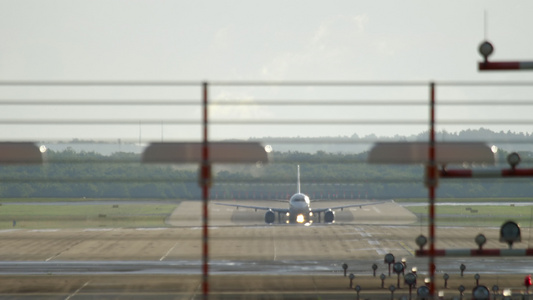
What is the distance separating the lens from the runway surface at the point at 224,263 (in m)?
44.7

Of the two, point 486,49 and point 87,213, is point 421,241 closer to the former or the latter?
point 486,49

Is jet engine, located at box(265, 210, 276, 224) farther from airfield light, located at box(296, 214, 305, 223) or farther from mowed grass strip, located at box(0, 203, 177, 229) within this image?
mowed grass strip, located at box(0, 203, 177, 229)

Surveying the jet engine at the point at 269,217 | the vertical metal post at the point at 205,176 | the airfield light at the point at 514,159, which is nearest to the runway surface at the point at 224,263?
the jet engine at the point at 269,217

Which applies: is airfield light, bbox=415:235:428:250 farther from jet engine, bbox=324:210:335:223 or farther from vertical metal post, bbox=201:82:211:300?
jet engine, bbox=324:210:335:223

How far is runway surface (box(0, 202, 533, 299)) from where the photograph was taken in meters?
44.7

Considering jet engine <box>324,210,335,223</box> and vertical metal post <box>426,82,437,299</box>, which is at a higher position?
vertical metal post <box>426,82,437,299</box>

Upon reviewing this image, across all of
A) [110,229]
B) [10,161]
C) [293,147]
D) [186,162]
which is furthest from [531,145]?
[110,229]

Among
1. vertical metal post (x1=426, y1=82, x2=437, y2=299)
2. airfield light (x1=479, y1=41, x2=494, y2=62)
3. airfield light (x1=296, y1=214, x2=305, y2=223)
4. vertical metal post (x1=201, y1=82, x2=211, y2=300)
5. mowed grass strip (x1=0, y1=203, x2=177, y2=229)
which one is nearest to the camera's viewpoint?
vertical metal post (x1=201, y1=82, x2=211, y2=300)

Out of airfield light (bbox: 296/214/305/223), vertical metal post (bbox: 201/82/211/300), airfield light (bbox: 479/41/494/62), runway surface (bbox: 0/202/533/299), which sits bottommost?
runway surface (bbox: 0/202/533/299)

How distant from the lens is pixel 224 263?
58.3 meters

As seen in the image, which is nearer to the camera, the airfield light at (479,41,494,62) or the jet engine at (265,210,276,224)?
the airfield light at (479,41,494,62)

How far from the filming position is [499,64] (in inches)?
583

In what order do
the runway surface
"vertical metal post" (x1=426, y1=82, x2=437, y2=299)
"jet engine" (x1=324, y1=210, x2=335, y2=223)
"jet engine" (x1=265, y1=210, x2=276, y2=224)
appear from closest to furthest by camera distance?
"vertical metal post" (x1=426, y1=82, x2=437, y2=299) → the runway surface → "jet engine" (x1=265, y1=210, x2=276, y2=224) → "jet engine" (x1=324, y1=210, x2=335, y2=223)

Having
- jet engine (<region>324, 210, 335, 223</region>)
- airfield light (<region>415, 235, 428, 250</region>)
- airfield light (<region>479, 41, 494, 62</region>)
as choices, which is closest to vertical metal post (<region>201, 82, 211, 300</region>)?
airfield light (<region>415, 235, 428, 250</region>)
